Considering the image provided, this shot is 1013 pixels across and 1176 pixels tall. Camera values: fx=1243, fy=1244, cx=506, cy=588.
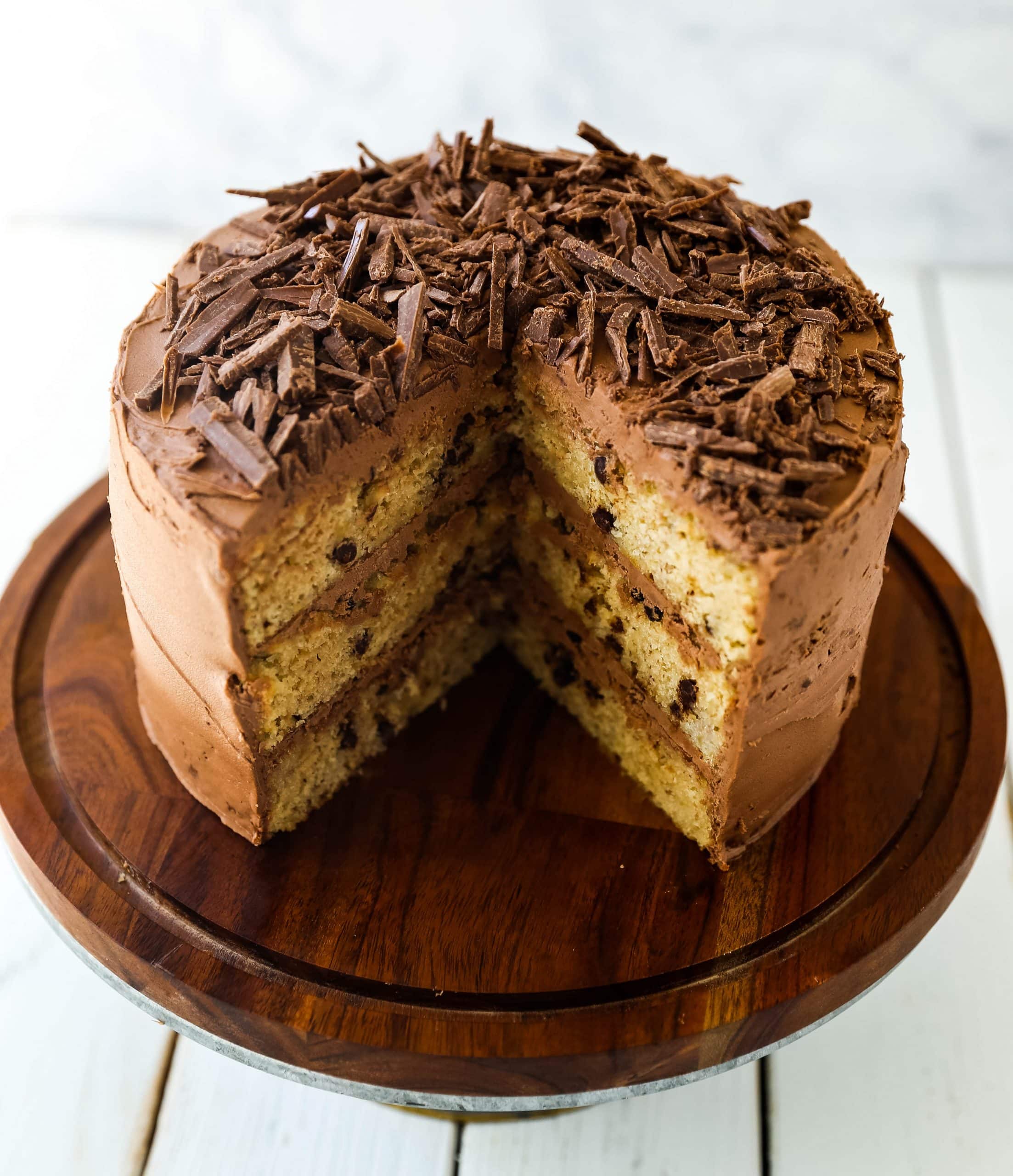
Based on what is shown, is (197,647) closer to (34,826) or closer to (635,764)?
(34,826)

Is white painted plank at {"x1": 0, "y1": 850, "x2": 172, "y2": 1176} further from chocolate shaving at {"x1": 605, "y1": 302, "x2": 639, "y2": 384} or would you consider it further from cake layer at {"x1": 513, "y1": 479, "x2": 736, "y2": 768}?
chocolate shaving at {"x1": 605, "y1": 302, "x2": 639, "y2": 384}

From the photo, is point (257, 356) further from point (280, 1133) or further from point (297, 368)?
point (280, 1133)

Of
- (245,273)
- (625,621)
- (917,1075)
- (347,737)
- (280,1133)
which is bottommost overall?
(280,1133)

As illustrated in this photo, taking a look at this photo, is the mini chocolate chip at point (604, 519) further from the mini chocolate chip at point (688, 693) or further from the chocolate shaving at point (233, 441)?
the chocolate shaving at point (233, 441)

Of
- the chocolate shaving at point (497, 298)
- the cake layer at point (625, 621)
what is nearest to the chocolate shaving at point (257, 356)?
the chocolate shaving at point (497, 298)

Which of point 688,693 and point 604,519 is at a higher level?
point 604,519

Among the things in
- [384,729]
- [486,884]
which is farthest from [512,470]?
[486,884]

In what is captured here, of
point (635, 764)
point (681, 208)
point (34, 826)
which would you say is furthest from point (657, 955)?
point (681, 208)
